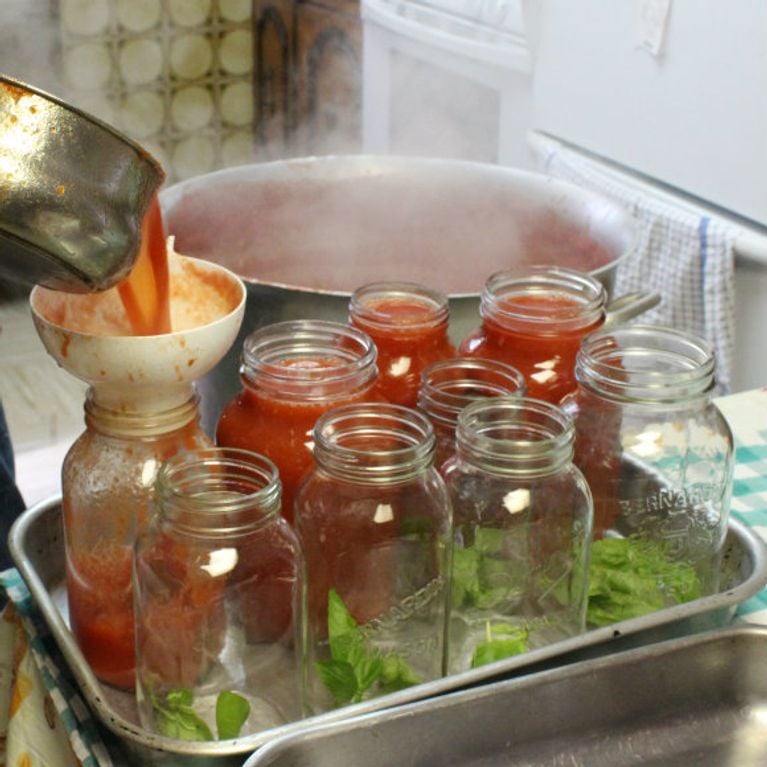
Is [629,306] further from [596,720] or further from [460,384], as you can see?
[596,720]

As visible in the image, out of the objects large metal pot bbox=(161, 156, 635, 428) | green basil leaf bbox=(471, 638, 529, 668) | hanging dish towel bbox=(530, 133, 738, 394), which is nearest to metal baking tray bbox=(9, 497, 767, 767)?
green basil leaf bbox=(471, 638, 529, 668)

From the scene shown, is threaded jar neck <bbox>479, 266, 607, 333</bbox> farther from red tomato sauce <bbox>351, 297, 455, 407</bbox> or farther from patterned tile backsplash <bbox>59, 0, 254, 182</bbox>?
patterned tile backsplash <bbox>59, 0, 254, 182</bbox>

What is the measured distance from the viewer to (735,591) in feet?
2.42

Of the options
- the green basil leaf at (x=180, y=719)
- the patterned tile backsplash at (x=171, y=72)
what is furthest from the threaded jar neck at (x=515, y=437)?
the patterned tile backsplash at (x=171, y=72)

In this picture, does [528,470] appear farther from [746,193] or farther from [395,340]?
[746,193]

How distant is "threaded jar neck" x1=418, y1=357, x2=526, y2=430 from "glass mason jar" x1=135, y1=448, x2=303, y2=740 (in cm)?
14

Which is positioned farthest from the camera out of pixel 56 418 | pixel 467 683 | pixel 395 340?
pixel 56 418

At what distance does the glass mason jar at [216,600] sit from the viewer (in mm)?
644

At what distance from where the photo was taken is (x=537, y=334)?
83cm

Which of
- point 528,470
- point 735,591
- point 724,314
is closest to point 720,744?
point 735,591

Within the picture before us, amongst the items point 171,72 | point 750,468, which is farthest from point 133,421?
point 171,72

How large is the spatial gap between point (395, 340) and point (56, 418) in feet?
6.28

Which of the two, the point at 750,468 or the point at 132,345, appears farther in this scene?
the point at 750,468

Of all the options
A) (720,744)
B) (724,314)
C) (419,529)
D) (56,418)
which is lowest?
(56,418)
